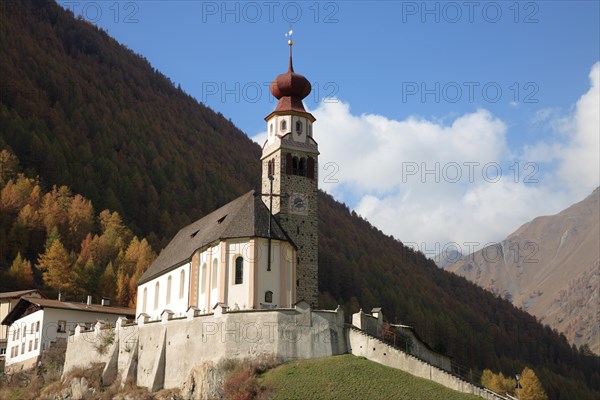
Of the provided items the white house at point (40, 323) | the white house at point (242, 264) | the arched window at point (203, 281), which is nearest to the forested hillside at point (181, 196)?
the white house at point (40, 323)

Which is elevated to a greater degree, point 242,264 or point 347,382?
point 242,264

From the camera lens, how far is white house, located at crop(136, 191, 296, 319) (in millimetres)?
58906

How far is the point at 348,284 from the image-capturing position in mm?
147625

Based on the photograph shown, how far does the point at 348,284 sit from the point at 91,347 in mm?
87375

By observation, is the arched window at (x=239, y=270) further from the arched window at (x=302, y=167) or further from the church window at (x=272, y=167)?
the arched window at (x=302, y=167)

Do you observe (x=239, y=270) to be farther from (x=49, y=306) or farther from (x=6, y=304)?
(x=6, y=304)

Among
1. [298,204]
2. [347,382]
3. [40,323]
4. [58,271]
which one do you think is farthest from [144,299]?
[347,382]

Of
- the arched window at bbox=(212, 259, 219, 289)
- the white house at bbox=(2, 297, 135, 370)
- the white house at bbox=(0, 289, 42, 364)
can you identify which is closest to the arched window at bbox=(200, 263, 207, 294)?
the arched window at bbox=(212, 259, 219, 289)

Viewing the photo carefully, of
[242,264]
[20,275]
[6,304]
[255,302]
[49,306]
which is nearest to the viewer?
[255,302]

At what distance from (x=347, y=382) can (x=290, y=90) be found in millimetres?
31378

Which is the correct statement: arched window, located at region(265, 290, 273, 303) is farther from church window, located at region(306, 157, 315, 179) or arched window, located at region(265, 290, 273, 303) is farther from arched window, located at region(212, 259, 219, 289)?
church window, located at region(306, 157, 315, 179)

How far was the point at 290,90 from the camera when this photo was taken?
235 feet

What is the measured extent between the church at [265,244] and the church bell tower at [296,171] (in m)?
0.08

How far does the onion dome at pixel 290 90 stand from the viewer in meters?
71.4
